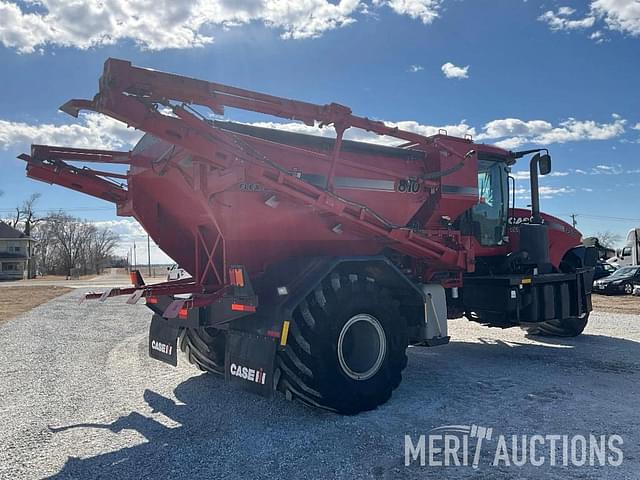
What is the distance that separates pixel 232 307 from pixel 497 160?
16.5 feet

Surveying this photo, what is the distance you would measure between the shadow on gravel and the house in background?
65.7m

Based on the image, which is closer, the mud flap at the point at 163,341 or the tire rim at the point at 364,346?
the tire rim at the point at 364,346

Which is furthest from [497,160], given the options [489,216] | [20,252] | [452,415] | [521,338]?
[20,252]

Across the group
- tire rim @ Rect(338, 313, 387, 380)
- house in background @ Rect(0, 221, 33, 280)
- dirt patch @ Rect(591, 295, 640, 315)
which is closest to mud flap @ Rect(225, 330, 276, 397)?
tire rim @ Rect(338, 313, 387, 380)

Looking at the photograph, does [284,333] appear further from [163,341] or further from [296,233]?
[163,341]

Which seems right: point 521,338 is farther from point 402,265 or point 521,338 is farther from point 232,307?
point 232,307

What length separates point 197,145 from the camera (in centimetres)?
470

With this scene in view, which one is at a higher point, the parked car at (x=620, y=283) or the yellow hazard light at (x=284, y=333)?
the yellow hazard light at (x=284, y=333)

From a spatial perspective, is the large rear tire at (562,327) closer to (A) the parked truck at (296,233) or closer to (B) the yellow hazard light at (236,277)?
(A) the parked truck at (296,233)

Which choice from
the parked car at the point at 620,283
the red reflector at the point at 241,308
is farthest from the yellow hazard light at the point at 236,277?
the parked car at the point at 620,283

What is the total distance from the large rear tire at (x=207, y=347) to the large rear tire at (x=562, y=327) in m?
6.09

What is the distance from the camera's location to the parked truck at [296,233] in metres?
4.78

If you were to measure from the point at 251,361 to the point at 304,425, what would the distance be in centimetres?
77

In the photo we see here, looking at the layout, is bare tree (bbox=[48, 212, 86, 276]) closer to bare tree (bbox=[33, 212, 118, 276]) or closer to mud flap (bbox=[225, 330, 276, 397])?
bare tree (bbox=[33, 212, 118, 276])
